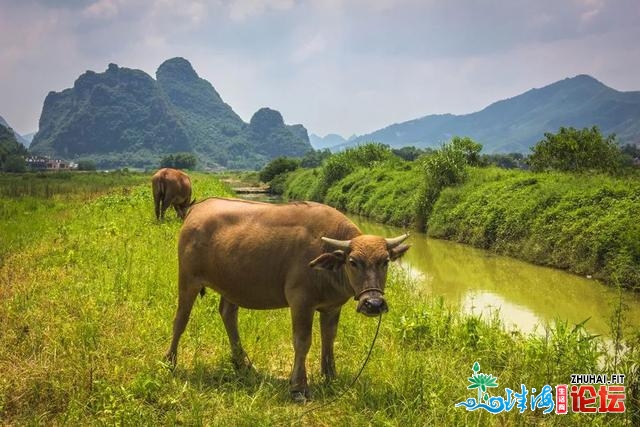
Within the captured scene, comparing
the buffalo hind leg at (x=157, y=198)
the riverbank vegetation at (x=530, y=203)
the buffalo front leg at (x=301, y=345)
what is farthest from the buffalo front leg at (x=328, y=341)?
the buffalo hind leg at (x=157, y=198)

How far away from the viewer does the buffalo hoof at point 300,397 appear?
426cm

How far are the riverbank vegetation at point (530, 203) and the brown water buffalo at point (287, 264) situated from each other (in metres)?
2.92

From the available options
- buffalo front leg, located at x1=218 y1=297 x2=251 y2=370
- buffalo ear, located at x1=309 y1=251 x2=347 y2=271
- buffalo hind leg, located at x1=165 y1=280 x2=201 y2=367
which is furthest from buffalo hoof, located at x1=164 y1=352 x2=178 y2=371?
buffalo ear, located at x1=309 y1=251 x2=347 y2=271

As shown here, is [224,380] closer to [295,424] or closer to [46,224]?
[295,424]

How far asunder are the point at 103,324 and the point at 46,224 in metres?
10.5

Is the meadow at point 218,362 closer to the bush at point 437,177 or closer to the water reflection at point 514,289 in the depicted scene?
the water reflection at point 514,289

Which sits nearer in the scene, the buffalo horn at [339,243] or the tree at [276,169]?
the buffalo horn at [339,243]

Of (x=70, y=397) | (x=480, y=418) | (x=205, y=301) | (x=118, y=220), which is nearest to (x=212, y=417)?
(x=70, y=397)

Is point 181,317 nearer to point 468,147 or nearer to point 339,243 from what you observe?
point 339,243

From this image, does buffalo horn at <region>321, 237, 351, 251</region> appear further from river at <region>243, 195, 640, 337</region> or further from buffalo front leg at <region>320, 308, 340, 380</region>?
river at <region>243, 195, 640, 337</region>

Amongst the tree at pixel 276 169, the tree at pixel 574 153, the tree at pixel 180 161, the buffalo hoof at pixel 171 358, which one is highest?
the tree at pixel 180 161

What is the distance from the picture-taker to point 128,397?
3861 millimetres
